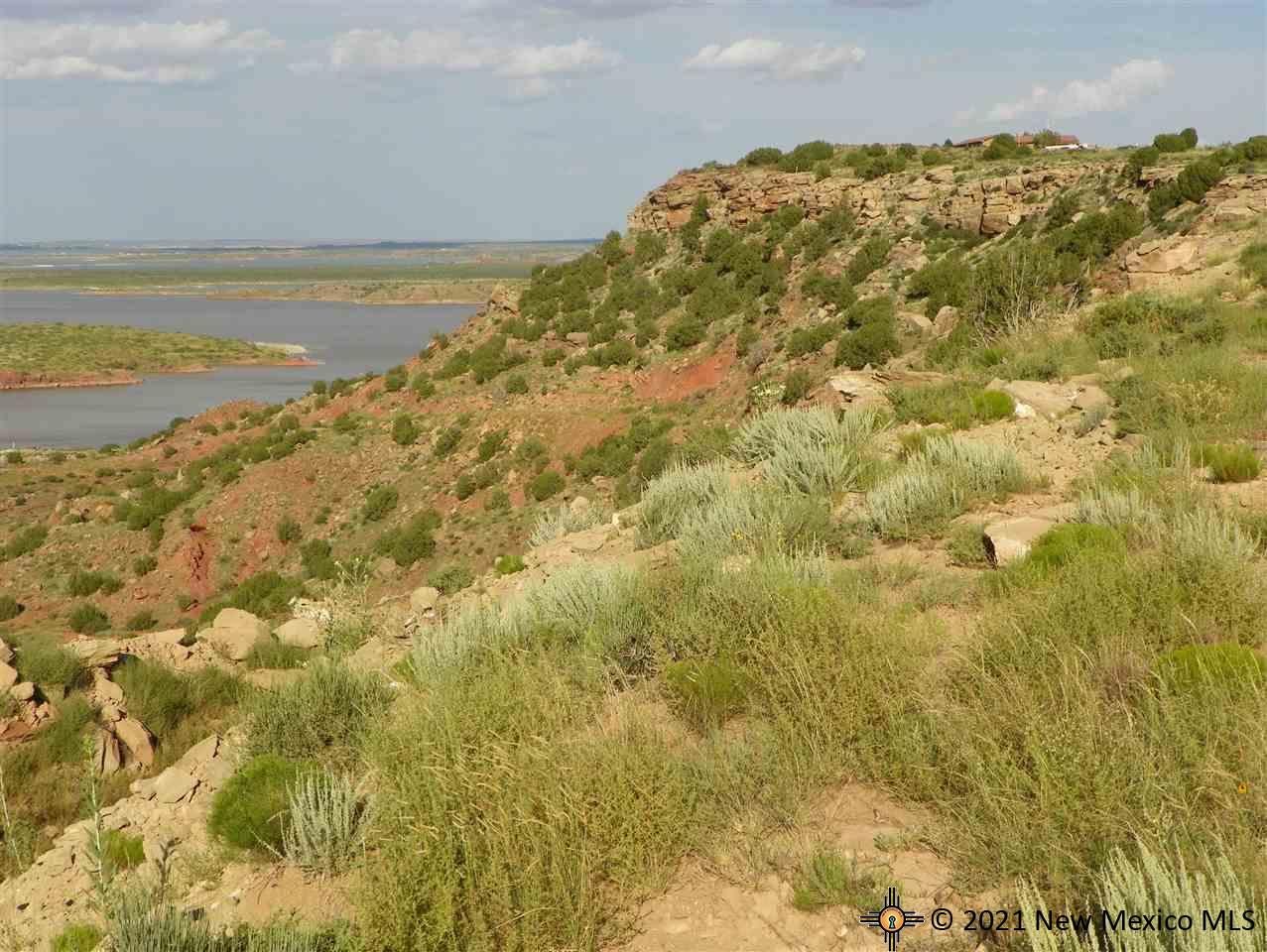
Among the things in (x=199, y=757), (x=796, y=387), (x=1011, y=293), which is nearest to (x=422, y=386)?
(x=796, y=387)

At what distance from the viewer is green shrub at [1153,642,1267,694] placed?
4012 millimetres

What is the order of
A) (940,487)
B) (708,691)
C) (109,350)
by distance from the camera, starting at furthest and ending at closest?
(109,350) → (940,487) → (708,691)

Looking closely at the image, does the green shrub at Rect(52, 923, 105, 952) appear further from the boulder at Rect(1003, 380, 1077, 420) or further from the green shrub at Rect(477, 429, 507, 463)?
the green shrub at Rect(477, 429, 507, 463)

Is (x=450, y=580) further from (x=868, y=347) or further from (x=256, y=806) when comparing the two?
(x=868, y=347)

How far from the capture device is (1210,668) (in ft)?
13.7

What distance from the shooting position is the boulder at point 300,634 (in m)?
12.6

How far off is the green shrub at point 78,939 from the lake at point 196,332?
5508cm

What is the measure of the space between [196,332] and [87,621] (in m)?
101

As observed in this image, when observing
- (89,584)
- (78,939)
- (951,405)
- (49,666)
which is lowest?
(89,584)

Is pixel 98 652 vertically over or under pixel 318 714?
under

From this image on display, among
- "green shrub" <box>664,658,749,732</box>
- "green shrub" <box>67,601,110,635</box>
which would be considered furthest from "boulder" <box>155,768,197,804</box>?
"green shrub" <box>67,601,110,635</box>

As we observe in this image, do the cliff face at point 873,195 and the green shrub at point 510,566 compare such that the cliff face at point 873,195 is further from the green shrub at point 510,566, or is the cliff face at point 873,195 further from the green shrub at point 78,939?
the green shrub at point 78,939

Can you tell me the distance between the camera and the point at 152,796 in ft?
22.3

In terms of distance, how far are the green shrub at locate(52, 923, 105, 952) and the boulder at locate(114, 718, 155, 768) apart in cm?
480
